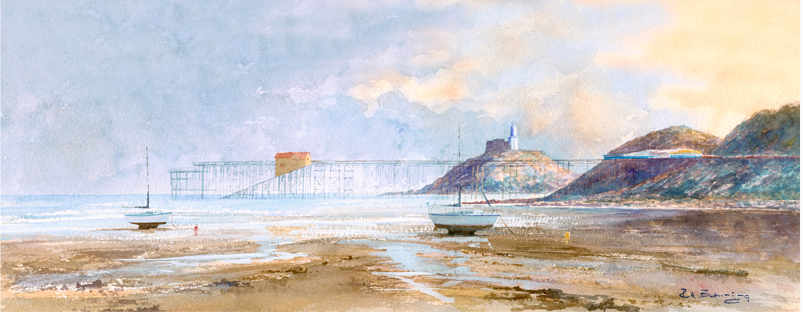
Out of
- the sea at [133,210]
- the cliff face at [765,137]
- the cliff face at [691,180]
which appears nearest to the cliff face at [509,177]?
the cliff face at [691,180]

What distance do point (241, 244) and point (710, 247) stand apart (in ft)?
34.9

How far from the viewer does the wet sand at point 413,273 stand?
6938 mm

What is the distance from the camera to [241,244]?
540 inches

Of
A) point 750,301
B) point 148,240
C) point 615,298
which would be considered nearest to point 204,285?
point 615,298

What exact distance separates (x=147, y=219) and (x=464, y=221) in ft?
36.4

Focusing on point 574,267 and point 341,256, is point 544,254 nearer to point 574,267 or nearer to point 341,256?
point 574,267

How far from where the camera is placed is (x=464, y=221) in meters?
16.1

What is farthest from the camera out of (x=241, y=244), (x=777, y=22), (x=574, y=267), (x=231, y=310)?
(x=241, y=244)

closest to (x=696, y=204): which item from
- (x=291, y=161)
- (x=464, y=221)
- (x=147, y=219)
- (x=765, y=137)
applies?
(x=765, y=137)

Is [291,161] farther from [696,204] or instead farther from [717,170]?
[717,170]

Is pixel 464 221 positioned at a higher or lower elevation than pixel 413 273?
higher

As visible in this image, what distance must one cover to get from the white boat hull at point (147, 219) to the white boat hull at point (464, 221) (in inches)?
391

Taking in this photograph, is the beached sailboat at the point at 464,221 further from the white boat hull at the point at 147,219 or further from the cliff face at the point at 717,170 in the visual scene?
the white boat hull at the point at 147,219
